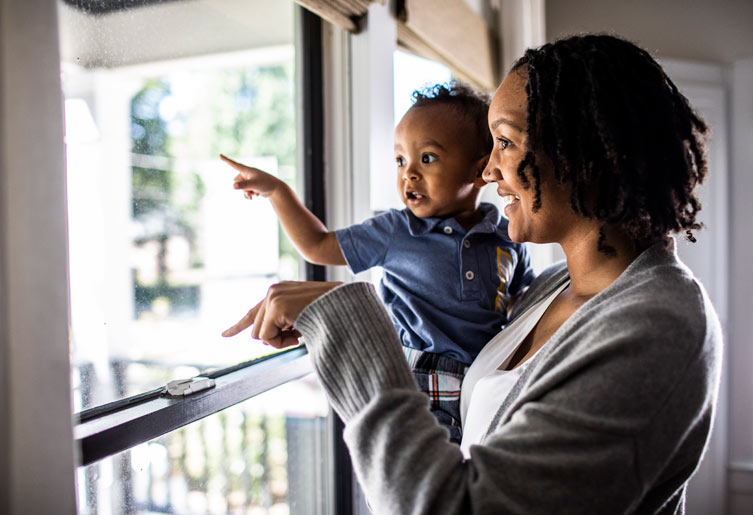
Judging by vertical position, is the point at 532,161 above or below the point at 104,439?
above

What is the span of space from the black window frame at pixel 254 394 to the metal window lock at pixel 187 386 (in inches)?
0.4

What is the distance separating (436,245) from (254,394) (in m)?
0.48

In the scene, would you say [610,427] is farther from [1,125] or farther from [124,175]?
[124,175]

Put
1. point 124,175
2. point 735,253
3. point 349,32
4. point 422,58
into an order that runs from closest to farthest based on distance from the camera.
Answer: point 124,175, point 349,32, point 422,58, point 735,253

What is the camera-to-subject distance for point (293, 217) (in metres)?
1.09

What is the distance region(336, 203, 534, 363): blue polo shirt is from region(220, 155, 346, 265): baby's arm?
0.10ft

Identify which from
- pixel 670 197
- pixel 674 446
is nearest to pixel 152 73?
pixel 670 197

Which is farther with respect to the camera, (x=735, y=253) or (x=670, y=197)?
(x=735, y=253)

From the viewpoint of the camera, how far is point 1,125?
0.50m

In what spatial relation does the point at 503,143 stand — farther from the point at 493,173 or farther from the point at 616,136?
the point at 616,136

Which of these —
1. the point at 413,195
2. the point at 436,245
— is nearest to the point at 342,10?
the point at 413,195

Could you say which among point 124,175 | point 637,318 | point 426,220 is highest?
point 124,175

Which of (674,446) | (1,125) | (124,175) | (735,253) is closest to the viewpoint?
(1,125)

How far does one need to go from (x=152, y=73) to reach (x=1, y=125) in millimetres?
730
